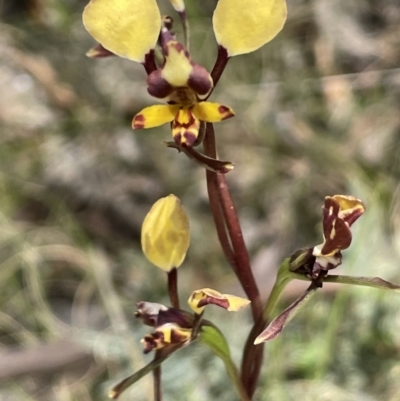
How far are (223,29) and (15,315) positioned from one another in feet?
2.04

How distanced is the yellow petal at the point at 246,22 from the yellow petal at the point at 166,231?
86mm

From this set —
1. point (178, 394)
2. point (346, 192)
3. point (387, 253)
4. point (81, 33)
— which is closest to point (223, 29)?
point (178, 394)

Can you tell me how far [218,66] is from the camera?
27 cm

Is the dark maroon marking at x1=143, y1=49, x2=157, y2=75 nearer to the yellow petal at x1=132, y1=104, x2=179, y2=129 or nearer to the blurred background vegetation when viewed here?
the yellow petal at x1=132, y1=104, x2=179, y2=129

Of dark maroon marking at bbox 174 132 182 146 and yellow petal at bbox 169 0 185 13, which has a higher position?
yellow petal at bbox 169 0 185 13

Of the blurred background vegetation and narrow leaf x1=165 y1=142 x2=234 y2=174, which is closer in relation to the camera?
narrow leaf x1=165 y1=142 x2=234 y2=174

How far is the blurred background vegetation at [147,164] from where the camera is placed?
2.45ft

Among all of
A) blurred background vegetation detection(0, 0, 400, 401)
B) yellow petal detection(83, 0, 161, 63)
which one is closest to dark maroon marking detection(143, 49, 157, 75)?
yellow petal detection(83, 0, 161, 63)

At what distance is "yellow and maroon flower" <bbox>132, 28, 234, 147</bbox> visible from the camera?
0.25m

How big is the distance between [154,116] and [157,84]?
0.05 ft

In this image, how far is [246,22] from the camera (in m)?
0.26

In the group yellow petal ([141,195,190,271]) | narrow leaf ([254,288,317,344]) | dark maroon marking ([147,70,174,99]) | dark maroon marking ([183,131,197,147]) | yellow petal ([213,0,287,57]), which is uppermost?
yellow petal ([213,0,287,57])

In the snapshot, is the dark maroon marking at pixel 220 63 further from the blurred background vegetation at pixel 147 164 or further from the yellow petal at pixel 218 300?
the blurred background vegetation at pixel 147 164

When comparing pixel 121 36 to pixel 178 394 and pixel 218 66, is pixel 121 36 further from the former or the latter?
pixel 178 394
